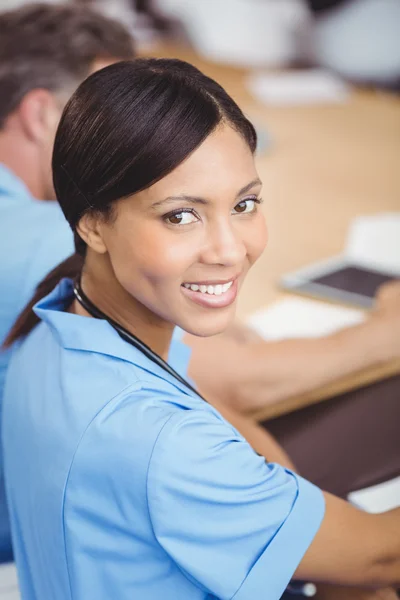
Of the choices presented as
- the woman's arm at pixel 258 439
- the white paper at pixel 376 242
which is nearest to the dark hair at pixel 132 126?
the woman's arm at pixel 258 439

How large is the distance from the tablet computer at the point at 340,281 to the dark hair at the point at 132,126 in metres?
0.93

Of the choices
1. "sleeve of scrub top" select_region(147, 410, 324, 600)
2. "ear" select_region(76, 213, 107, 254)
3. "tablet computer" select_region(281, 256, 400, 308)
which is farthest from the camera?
"tablet computer" select_region(281, 256, 400, 308)

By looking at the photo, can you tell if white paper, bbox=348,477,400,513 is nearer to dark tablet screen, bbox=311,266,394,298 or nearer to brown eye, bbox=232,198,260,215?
brown eye, bbox=232,198,260,215

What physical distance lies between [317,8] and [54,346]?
11.0 feet

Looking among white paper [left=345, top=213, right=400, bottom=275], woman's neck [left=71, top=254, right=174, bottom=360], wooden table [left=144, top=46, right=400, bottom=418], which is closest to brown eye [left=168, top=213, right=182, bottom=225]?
woman's neck [left=71, top=254, right=174, bottom=360]

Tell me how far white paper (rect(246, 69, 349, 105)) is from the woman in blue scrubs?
238 cm

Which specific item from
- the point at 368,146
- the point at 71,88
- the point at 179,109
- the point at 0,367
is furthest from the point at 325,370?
the point at 368,146

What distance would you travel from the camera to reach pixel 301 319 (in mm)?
1652

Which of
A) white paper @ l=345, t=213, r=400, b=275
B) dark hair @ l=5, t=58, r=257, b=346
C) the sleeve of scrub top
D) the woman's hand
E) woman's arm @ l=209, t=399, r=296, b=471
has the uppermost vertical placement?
dark hair @ l=5, t=58, r=257, b=346

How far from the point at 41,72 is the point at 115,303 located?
0.77 metres

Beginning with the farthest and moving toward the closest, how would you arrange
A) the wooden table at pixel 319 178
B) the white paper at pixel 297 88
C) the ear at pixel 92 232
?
the white paper at pixel 297 88 → the wooden table at pixel 319 178 → the ear at pixel 92 232

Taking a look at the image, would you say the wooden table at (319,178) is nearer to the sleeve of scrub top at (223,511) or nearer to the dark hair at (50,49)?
the dark hair at (50,49)

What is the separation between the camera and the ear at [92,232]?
82 cm

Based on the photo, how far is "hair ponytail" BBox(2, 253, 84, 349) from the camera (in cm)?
99
